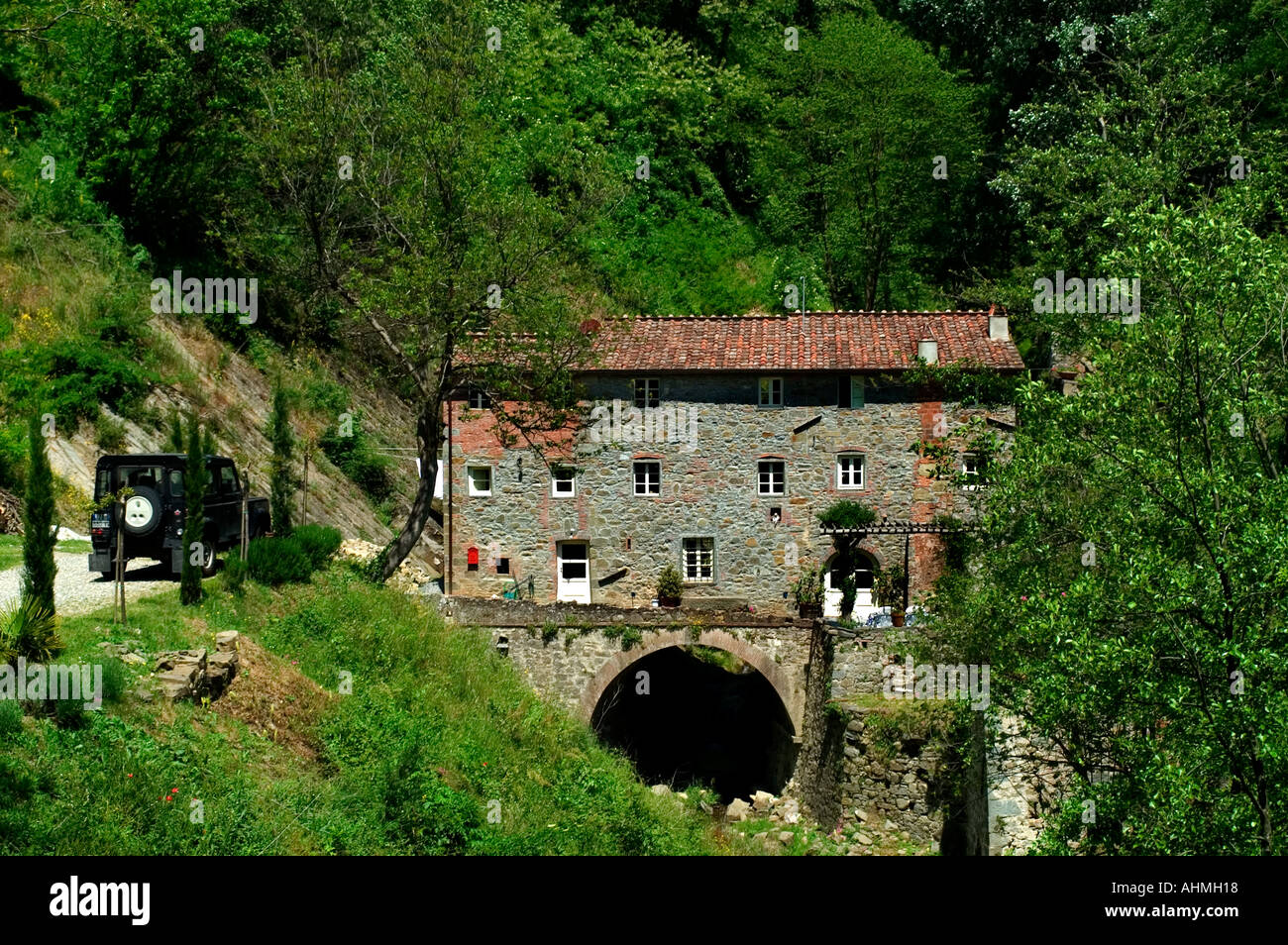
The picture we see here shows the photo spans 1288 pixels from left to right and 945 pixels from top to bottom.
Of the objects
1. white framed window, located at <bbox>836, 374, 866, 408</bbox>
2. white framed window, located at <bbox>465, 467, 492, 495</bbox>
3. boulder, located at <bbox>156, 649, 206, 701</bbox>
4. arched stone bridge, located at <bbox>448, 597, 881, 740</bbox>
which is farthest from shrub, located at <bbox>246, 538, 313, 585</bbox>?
white framed window, located at <bbox>836, 374, 866, 408</bbox>

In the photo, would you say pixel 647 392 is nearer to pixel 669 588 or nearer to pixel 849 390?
pixel 669 588

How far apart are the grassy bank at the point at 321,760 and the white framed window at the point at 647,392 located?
9553 mm

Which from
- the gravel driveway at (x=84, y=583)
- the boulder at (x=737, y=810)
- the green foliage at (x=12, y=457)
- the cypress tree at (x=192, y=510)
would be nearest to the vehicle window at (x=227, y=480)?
the gravel driveway at (x=84, y=583)

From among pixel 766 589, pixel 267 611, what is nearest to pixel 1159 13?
pixel 766 589

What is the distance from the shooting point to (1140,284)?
20344 millimetres

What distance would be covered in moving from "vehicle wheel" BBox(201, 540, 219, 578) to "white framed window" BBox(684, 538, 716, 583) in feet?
47.0

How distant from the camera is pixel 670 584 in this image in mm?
33406

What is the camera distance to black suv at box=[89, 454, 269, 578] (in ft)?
69.2

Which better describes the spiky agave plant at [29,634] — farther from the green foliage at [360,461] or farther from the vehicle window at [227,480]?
the green foliage at [360,461]

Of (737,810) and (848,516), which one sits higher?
(848,516)

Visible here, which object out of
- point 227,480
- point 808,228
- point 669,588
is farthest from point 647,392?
point 808,228

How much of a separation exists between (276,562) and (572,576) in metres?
11.9

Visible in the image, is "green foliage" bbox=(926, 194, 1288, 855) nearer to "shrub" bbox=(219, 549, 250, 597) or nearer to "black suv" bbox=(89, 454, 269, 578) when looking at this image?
"shrub" bbox=(219, 549, 250, 597)
